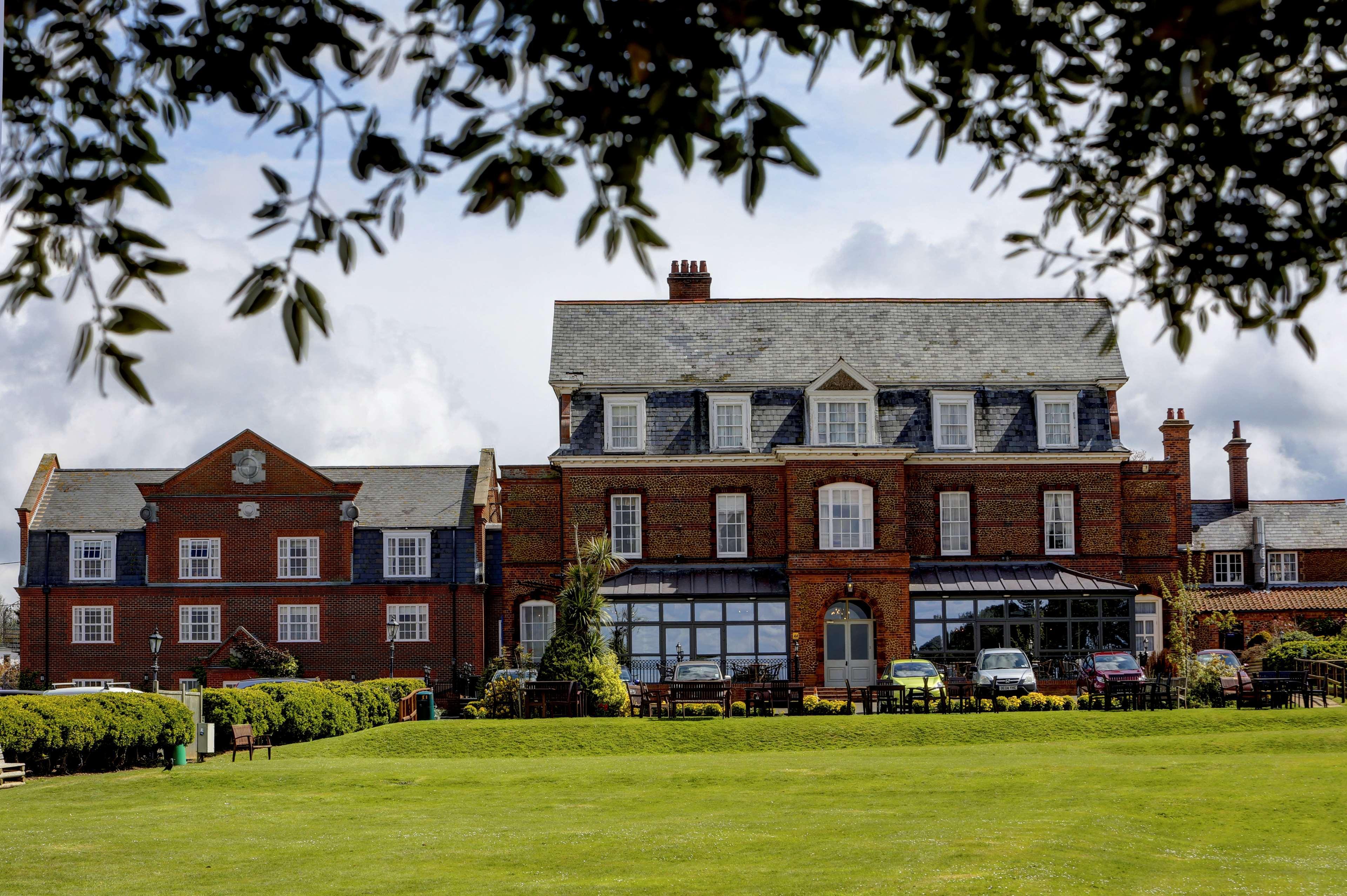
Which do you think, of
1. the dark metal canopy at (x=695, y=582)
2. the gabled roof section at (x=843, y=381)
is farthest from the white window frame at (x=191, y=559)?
the gabled roof section at (x=843, y=381)

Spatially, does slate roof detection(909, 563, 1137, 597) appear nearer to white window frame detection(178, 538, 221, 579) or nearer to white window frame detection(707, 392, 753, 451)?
white window frame detection(707, 392, 753, 451)

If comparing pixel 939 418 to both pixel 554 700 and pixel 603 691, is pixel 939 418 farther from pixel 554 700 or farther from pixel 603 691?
pixel 554 700

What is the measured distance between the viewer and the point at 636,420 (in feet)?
135

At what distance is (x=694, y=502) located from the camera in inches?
1599

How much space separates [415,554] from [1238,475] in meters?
33.3

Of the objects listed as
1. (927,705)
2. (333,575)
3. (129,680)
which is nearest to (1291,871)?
(927,705)

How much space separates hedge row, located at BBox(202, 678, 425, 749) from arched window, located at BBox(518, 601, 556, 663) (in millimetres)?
8331

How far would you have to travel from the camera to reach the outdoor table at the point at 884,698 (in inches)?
Result: 1158

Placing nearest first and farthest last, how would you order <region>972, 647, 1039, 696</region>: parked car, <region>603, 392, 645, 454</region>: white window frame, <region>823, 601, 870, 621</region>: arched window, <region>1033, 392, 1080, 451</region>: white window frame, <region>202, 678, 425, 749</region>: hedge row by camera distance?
1. <region>202, 678, 425, 749</region>: hedge row
2. <region>972, 647, 1039, 696</region>: parked car
3. <region>823, 601, 870, 621</region>: arched window
4. <region>603, 392, 645, 454</region>: white window frame
5. <region>1033, 392, 1080, 451</region>: white window frame

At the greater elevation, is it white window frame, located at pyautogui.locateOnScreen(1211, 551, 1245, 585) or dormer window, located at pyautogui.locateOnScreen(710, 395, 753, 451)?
dormer window, located at pyautogui.locateOnScreen(710, 395, 753, 451)

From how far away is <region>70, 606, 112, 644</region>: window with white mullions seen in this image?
46375mm

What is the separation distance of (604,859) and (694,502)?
2645cm

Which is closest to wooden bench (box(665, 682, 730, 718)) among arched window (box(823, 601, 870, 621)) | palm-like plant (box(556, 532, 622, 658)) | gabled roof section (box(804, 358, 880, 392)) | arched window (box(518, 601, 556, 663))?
palm-like plant (box(556, 532, 622, 658))

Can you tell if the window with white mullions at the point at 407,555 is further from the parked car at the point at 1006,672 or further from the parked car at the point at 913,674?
the parked car at the point at 1006,672
